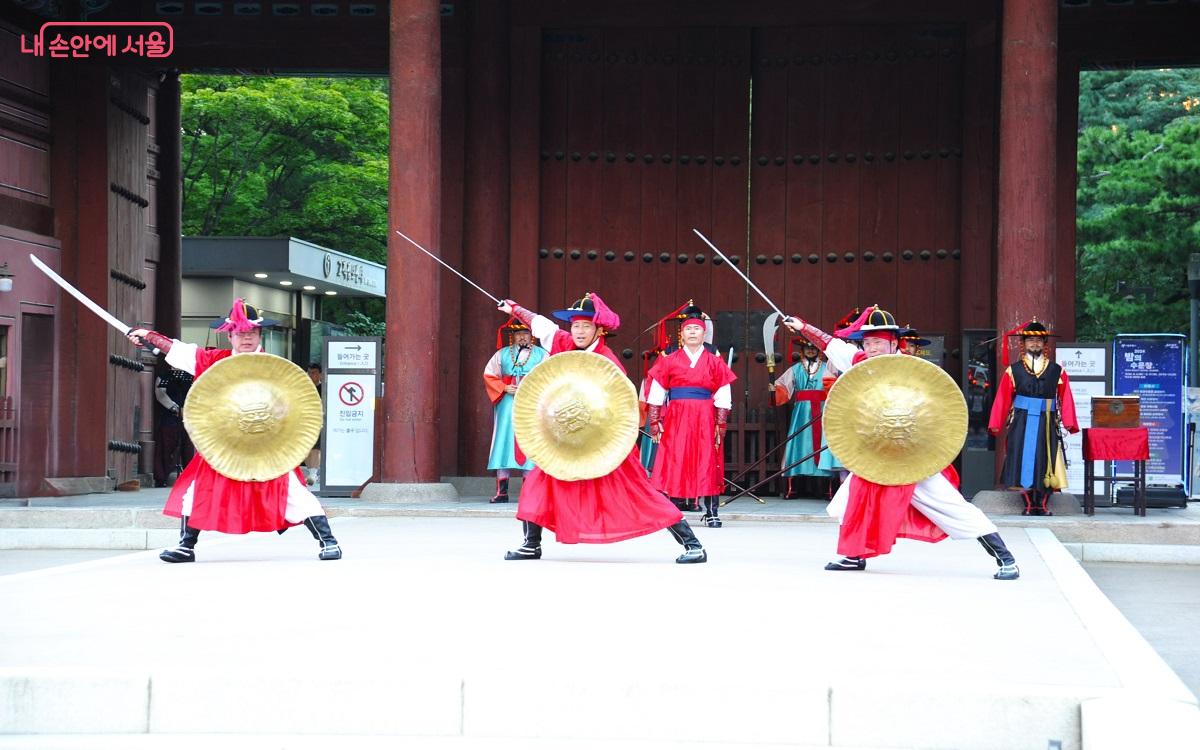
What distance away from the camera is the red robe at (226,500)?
8.98 meters

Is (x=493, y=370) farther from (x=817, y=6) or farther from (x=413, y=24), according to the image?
(x=817, y=6)

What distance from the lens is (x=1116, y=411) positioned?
42.0 feet

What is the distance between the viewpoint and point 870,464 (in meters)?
8.54

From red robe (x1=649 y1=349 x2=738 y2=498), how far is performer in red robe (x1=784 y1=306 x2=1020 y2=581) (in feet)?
10.7

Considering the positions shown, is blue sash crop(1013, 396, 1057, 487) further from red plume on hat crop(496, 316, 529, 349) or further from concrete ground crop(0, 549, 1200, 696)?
red plume on hat crop(496, 316, 529, 349)

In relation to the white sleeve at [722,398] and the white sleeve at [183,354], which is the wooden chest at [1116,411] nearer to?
the white sleeve at [722,398]

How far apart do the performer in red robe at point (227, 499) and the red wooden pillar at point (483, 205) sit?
6220mm

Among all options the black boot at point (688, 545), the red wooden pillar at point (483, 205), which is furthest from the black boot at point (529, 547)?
the red wooden pillar at point (483, 205)

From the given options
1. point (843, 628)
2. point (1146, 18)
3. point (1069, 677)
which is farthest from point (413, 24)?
point (1069, 677)

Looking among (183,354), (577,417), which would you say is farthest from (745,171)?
(183,354)

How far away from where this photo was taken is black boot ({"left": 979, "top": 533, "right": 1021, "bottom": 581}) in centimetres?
826

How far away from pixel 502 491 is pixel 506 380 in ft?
3.37

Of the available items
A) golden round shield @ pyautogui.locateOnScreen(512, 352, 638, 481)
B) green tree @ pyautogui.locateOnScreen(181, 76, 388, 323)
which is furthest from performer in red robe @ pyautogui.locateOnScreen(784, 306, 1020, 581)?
green tree @ pyautogui.locateOnScreen(181, 76, 388, 323)

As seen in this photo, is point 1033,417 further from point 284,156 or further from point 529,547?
point 284,156
